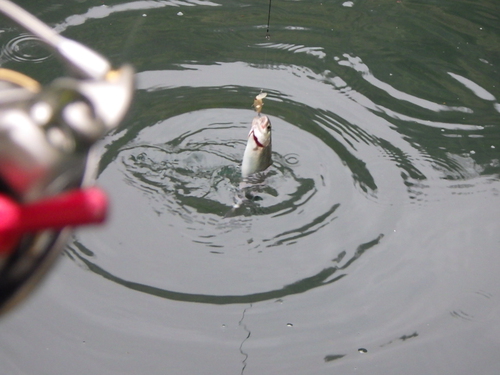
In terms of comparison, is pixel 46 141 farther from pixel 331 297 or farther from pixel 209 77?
pixel 209 77

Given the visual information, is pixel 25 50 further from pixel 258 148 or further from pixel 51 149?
pixel 51 149

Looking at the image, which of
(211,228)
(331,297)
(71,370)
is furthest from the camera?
(211,228)

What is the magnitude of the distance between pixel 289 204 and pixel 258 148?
0.41 metres

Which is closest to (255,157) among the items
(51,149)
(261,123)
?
(261,123)

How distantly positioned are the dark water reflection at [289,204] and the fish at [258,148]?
0.17 m

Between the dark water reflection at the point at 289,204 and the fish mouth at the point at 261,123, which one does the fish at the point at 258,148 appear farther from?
the dark water reflection at the point at 289,204

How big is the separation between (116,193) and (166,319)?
3.00ft

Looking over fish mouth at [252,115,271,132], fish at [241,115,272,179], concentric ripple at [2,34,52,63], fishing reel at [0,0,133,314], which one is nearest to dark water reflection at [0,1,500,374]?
concentric ripple at [2,34,52,63]

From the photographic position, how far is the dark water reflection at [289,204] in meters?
2.69

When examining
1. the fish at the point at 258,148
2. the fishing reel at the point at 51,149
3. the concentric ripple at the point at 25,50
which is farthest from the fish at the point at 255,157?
the fishing reel at the point at 51,149

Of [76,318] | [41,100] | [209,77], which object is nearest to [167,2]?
[209,77]

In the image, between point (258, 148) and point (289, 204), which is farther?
point (289, 204)

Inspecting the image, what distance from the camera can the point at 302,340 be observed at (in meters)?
2.71

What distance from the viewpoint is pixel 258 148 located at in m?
3.16
